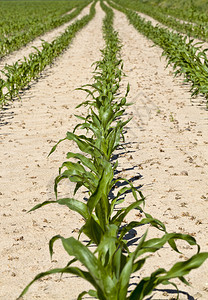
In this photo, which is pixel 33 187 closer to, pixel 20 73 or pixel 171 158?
pixel 171 158

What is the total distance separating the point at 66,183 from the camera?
4523 mm

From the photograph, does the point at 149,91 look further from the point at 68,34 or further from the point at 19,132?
the point at 68,34

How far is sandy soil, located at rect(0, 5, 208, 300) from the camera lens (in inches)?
117

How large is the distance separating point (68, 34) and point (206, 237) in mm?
15414

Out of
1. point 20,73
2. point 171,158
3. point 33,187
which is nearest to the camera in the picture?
point 33,187

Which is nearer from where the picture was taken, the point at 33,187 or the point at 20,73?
the point at 33,187

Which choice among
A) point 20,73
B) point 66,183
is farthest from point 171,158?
point 20,73

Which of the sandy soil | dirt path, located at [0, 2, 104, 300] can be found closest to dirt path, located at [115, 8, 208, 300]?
the sandy soil

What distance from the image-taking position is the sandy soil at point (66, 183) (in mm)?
2971

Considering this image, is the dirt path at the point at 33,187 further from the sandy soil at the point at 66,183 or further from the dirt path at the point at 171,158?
the dirt path at the point at 171,158

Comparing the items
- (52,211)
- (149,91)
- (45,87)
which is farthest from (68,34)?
(52,211)

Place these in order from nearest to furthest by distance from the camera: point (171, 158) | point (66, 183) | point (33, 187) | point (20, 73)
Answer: point (33, 187), point (66, 183), point (171, 158), point (20, 73)

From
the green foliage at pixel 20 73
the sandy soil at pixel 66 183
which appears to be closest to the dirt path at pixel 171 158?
the sandy soil at pixel 66 183

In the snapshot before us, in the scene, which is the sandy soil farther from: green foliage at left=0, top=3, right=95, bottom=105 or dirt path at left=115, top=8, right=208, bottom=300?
green foliage at left=0, top=3, right=95, bottom=105
